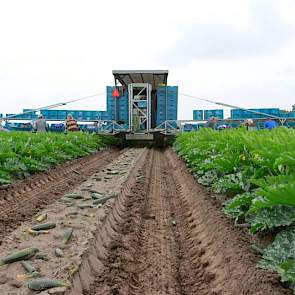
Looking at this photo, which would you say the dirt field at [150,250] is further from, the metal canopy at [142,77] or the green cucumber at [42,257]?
the metal canopy at [142,77]

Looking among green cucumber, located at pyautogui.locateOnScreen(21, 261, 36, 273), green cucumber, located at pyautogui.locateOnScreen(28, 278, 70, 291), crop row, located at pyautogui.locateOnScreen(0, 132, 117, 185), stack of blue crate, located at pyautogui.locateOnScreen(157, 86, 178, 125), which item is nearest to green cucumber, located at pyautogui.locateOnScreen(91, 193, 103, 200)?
crop row, located at pyautogui.locateOnScreen(0, 132, 117, 185)

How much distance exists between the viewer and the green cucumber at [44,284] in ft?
7.30

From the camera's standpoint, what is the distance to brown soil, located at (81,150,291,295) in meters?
2.50

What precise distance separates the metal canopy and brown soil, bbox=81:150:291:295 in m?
11.4

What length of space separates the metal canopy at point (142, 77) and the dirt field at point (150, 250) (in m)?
11.3

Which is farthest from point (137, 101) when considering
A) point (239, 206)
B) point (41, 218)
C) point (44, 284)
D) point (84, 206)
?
point (44, 284)

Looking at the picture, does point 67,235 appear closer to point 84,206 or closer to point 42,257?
point 42,257

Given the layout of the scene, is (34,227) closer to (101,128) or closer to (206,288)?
(206,288)

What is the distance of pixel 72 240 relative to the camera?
10.2ft

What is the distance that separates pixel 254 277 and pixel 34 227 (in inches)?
80.9

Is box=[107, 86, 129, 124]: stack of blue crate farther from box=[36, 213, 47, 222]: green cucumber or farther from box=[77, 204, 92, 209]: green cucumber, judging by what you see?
box=[36, 213, 47, 222]: green cucumber

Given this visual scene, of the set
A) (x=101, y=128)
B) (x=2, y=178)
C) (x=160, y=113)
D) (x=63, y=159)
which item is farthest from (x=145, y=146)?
(x=2, y=178)

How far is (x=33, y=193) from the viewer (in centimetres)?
573

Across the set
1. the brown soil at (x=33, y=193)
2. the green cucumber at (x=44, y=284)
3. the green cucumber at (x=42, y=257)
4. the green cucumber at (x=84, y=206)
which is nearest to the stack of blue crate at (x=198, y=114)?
the brown soil at (x=33, y=193)
